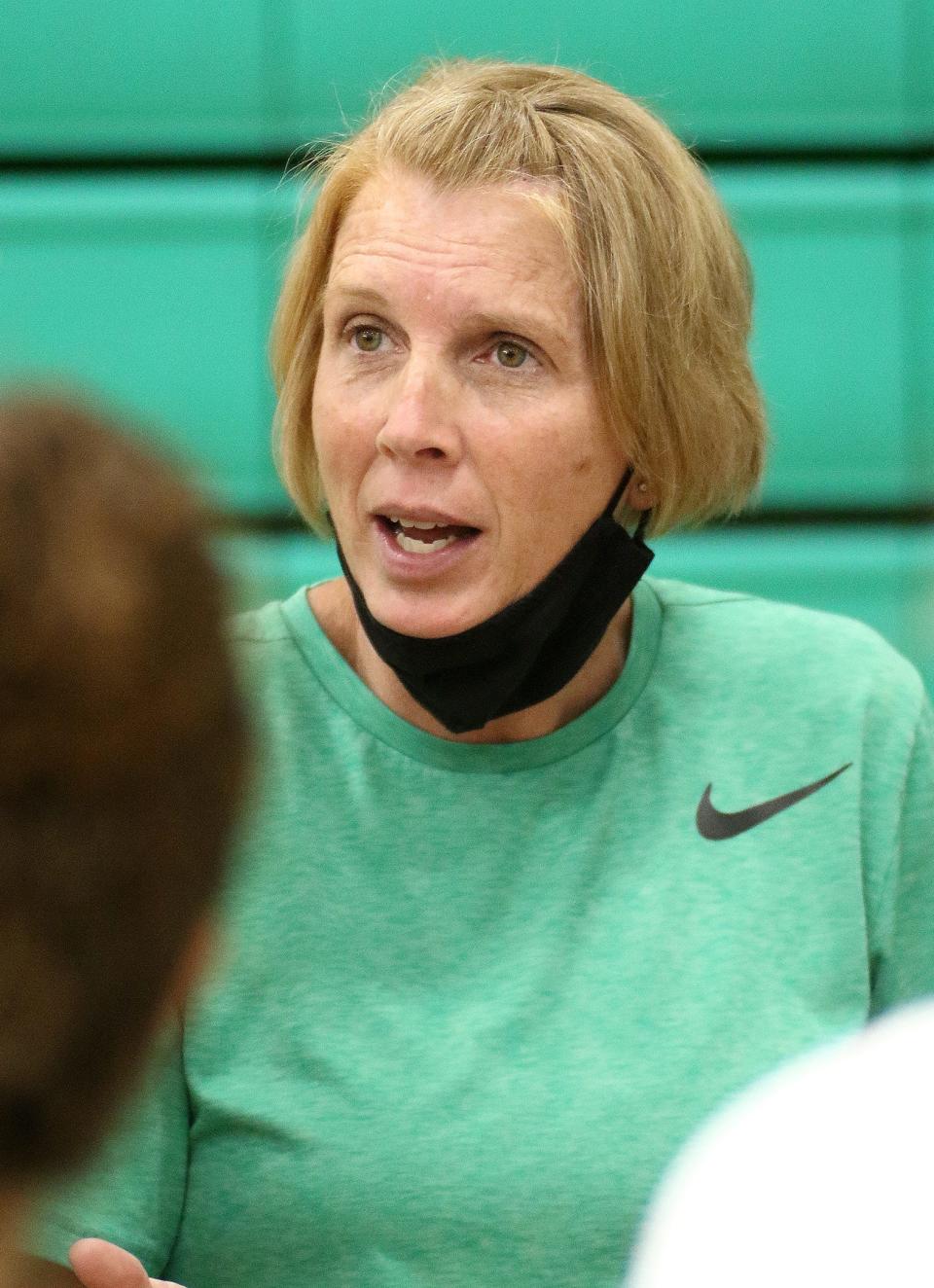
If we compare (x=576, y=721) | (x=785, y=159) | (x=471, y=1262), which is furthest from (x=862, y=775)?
(x=785, y=159)

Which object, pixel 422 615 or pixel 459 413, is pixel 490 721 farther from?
pixel 459 413

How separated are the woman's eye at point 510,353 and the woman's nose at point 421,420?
0.16ft

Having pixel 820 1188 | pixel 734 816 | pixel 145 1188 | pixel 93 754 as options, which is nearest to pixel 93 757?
pixel 93 754

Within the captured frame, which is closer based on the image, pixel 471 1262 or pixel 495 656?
pixel 471 1262

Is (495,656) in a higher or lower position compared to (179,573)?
lower

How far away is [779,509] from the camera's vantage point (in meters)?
2.21

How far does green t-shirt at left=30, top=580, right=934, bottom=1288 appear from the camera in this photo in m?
1.18

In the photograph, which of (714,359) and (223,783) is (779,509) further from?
(223,783)

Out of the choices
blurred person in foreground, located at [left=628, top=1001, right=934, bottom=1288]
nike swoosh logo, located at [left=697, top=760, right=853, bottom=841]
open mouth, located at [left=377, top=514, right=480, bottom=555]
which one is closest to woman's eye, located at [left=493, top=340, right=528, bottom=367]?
open mouth, located at [left=377, top=514, right=480, bottom=555]

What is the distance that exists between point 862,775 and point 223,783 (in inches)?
34.5

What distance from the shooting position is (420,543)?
1312 millimetres

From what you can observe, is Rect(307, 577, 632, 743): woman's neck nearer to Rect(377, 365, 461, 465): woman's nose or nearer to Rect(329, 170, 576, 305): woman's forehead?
Rect(377, 365, 461, 465): woman's nose

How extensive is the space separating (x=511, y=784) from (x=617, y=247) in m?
0.42

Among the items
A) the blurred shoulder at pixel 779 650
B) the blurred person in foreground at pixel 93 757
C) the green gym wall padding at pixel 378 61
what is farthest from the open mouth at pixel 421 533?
the green gym wall padding at pixel 378 61
